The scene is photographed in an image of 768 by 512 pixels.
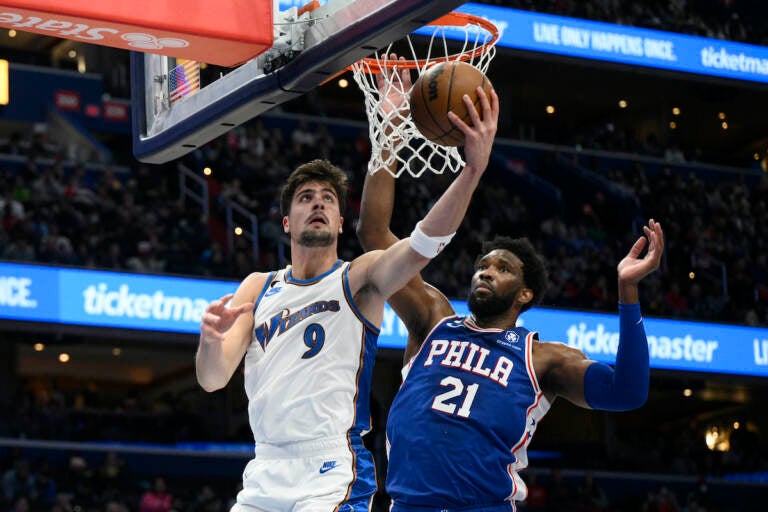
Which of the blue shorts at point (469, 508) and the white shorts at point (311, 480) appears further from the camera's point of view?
the blue shorts at point (469, 508)

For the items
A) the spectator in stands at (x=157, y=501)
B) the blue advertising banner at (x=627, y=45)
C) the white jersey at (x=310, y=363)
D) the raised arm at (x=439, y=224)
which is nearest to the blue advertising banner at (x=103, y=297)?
the spectator in stands at (x=157, y=501)

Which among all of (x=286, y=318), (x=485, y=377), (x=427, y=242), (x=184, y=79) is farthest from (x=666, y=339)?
(x=427, y=242)

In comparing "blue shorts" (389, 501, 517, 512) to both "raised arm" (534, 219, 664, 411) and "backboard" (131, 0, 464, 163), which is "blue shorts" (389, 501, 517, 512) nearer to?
"raised arm" (534, 219, 664, 411)

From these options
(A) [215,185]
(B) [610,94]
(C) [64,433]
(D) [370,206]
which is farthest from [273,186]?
(D) [370,206]

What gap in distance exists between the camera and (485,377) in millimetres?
5180

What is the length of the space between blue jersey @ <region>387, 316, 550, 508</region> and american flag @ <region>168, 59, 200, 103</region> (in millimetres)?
1486

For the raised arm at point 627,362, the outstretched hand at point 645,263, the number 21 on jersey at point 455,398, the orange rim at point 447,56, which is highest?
the orange rim at point 447,56

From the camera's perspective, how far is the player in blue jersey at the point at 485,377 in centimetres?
495

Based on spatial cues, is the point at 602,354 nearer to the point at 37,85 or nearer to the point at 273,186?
the point at 273,186

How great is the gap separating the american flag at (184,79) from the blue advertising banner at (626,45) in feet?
45.9

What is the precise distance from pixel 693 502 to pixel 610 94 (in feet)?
36.4

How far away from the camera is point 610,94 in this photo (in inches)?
1083

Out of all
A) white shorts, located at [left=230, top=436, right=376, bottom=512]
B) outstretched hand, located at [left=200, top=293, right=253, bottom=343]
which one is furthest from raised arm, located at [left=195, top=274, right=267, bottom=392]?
white shorts, located at [left=230, top=436, right=376, bottom=512]

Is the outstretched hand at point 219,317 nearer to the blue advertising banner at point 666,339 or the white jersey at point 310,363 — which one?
the white jersey at point 310,363
